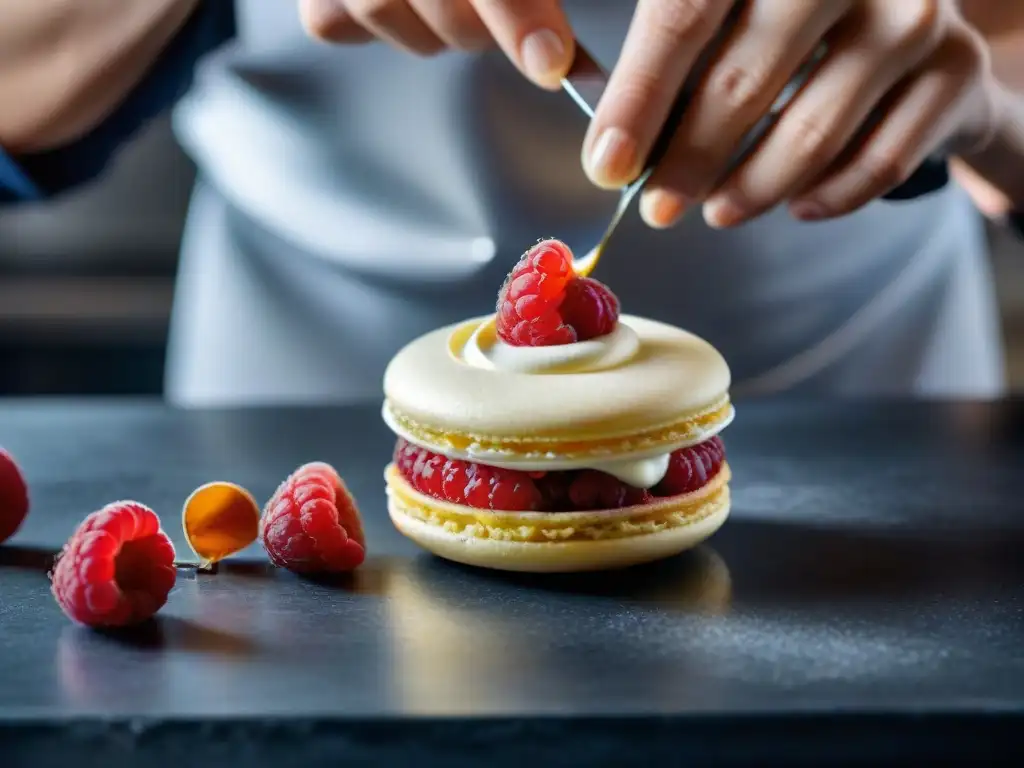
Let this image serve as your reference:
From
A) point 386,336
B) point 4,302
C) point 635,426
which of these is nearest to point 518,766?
point 635,426

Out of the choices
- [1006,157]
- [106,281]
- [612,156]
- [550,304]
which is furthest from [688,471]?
[106,281]

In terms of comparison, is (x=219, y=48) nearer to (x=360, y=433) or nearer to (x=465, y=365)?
(x=360, y=433)

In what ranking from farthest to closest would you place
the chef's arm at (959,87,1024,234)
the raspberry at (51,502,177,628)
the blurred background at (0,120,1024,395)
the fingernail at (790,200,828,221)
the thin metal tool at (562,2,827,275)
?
the blurred background at (0,120,1024,395), the chef's arm at (959,87,1024,234), the fingernail at (790,200,828,221), the thin metal tool at (562,2,827,275), the raspberry at (51,502,177,628)

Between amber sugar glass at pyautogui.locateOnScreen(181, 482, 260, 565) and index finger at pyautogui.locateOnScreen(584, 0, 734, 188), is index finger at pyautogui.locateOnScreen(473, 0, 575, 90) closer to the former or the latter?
index finger at pyautogui.locateOnScreen(584, 0, 734, 188)

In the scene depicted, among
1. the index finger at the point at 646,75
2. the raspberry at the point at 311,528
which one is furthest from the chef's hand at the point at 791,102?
the raspberry at the point at 311,528

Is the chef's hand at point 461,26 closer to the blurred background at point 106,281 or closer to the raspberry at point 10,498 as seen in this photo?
the raspberry at point 10,498

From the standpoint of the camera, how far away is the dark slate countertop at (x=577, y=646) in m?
0.93

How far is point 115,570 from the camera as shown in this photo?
1124mm

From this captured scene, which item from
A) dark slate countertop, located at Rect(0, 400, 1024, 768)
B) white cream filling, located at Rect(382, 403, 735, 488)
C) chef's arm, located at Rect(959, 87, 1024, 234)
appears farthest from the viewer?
chef's arm, located at Rect(959, 87, 1024, 234)

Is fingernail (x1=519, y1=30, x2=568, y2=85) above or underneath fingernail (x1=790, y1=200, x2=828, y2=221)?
above

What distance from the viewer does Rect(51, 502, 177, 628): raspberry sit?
108 cm

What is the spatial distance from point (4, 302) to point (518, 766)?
8.76 ft

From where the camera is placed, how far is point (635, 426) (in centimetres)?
119

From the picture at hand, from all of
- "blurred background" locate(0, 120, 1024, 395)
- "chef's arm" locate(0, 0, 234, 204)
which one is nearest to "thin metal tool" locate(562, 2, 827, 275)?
"chef's arm" locate(0, 0, 234, 204)
